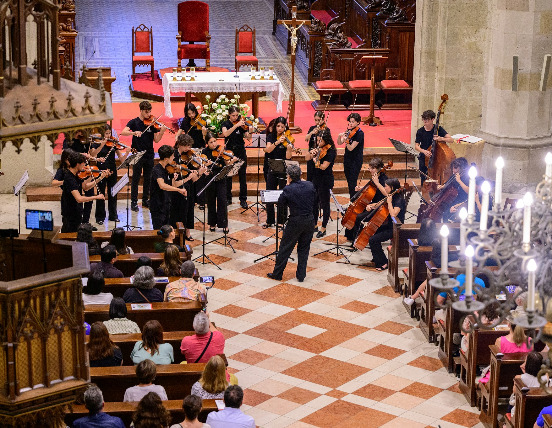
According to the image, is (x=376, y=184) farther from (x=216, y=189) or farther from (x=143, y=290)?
(x=143, y=290)

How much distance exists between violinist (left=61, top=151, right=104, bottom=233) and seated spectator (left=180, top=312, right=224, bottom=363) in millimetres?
4163

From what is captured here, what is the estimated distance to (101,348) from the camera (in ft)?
29.8

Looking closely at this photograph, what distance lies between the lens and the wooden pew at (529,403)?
8.63 m

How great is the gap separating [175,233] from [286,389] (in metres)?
2.97

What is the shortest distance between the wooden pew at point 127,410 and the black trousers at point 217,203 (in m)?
6.08

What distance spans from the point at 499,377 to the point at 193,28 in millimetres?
14430

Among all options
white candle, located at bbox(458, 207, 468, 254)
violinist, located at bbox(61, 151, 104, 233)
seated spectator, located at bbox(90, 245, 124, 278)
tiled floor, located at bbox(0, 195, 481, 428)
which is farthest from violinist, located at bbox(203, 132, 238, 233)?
white candle, located at bbox(458, 207, 468, 254)

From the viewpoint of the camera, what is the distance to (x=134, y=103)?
20.3 meters

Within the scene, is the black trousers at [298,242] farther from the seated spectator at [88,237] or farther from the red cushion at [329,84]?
the red cushion at [329,84]

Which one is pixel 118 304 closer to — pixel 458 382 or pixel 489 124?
pixel 458 382

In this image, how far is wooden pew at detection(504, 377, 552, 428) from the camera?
8.63 meters

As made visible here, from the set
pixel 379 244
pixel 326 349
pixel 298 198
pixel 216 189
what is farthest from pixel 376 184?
pixel 326 349

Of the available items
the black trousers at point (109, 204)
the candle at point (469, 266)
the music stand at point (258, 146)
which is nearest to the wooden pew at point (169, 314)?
the music stand at point (258, 146)

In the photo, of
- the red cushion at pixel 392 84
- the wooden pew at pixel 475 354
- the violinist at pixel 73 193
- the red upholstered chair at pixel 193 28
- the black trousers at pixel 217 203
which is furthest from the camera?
the red upholstered chair at pixel 193 28
